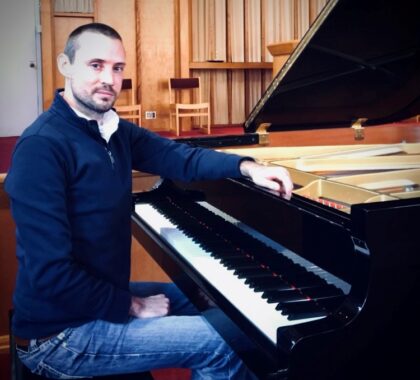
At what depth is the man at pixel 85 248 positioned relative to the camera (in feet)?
4.72

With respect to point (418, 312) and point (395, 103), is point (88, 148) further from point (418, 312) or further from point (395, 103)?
point (395, 103)

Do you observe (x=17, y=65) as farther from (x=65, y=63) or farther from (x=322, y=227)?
(x=322, y=227)

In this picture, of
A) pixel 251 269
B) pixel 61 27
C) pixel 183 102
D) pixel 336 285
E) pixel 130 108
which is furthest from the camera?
pixel 183 102

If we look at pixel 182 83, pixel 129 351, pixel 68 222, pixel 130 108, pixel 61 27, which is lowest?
pixel 129 351

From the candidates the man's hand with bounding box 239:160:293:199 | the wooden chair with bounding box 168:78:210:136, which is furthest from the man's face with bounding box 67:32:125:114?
the wooden chair with bounding box 168:78:210:136

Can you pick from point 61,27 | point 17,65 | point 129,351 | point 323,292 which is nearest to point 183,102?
point 61,27

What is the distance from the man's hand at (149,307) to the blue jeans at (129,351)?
0.13ft

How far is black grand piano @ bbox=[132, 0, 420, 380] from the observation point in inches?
44.2

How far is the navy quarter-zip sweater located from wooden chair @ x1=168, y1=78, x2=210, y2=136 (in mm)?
6707

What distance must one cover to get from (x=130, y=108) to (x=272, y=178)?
663 cm

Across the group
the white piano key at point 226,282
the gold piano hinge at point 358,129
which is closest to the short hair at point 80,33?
the white piano key at point 226,282

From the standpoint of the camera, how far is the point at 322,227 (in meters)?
1.33

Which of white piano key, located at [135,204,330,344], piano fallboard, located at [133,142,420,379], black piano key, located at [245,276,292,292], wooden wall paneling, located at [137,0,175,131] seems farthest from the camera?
wooden wall paneling, located at [137,0,175,131]

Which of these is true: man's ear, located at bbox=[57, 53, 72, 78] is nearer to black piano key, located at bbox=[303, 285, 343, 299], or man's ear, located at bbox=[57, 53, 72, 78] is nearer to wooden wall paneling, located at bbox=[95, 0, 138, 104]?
black piano key, located at bbox=[303, 285, 343, 299]
